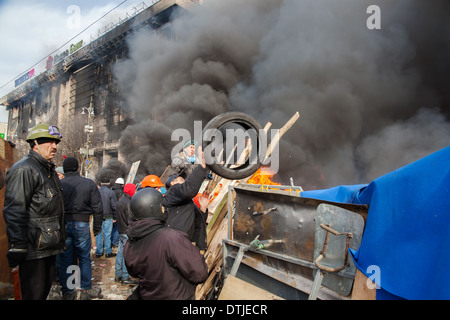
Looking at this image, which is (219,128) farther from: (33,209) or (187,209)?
(33,209)

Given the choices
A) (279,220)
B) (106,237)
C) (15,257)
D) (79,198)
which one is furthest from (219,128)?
(106,237)

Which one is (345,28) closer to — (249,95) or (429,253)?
(249,95)

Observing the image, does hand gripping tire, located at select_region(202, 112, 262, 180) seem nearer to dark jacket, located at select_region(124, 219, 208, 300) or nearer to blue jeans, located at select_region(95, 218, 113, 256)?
dark jacket, located at select_region(124, 219, 208, 300)

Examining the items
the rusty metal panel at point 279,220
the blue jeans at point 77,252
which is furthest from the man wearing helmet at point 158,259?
the blue jeans at point 77,252

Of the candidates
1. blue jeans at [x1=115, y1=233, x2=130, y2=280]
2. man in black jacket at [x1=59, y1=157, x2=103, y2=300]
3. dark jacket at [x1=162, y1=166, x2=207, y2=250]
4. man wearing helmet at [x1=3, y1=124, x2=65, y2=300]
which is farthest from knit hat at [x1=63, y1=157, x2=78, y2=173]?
dark jacket at [x1=162, y1=166, x2=207, y2=250]

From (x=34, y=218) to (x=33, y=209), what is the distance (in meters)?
0.08

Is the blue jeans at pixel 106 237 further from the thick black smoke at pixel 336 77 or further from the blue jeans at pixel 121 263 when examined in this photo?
the thick black smoke at pixel 336 77

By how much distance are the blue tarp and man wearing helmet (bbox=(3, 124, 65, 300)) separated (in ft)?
8.79

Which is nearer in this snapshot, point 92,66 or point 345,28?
point 345,28

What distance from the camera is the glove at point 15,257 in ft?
7.38

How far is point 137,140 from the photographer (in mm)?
19797

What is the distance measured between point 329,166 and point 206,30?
30.7ft

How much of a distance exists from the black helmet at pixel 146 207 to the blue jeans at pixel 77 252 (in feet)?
6.90
